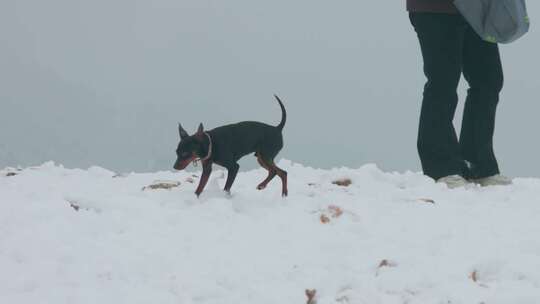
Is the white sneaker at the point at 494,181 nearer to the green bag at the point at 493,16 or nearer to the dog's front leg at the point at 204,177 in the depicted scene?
the green bag at the point at 493,16

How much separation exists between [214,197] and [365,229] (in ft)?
4.61

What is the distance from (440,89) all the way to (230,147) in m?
2.20

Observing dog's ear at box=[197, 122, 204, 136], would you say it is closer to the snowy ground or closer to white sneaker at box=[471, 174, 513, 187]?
the snowy ground

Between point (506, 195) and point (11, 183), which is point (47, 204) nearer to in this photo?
point (11, 183)

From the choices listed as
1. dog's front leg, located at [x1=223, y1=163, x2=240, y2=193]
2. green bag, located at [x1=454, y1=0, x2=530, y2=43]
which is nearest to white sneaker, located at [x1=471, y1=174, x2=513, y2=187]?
green bag, located at [x1=454, y1=0, x2=530, y2=43]

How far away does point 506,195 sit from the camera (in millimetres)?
6352

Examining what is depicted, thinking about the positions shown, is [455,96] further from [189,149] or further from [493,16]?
[189,149]

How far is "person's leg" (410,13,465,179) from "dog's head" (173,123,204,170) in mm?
2359

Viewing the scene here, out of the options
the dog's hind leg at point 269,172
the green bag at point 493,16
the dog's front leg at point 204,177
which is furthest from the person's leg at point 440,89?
the dog's front leg at point 204,177

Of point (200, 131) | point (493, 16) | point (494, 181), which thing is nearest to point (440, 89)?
point (493, 16)

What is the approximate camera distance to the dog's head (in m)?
5.60

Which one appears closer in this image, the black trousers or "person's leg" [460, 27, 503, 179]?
the black trousers

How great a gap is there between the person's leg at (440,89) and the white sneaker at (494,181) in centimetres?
43

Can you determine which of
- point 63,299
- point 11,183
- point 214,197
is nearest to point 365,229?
point 214,197
